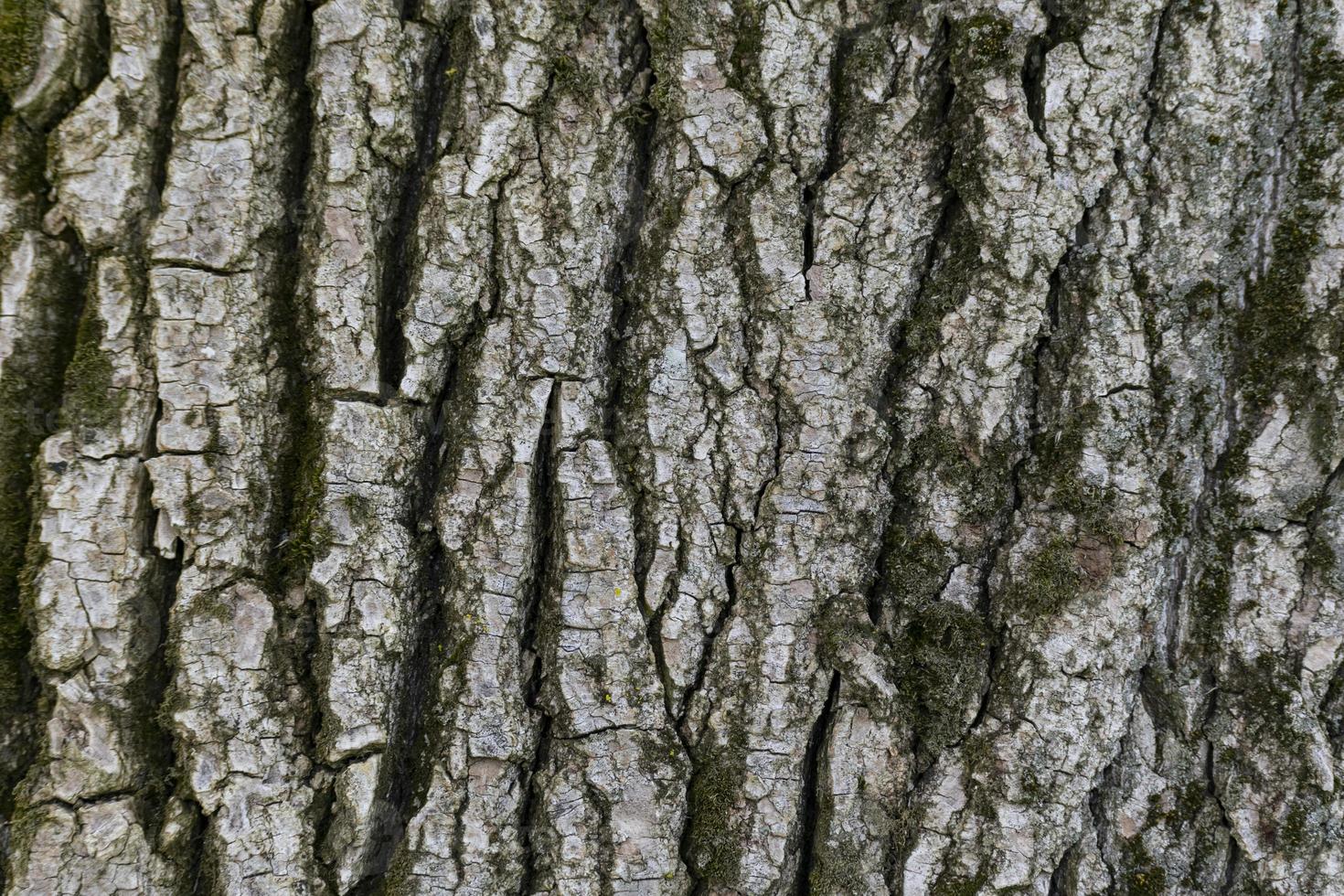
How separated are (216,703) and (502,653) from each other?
2.13 ft

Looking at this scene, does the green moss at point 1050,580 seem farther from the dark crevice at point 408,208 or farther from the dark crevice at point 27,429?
the dark crevice at point 27,429

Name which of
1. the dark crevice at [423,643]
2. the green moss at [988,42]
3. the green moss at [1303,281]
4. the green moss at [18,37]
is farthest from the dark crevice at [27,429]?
the green moss at [1303,281]

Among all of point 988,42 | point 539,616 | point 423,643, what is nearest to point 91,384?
point 423,643

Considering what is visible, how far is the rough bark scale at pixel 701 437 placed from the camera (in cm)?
176

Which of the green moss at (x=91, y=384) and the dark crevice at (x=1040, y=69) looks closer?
the green moss at (x=91, y=384)

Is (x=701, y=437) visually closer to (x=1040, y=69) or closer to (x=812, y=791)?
(x=812, y=791)

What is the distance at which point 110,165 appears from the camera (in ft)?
5.69

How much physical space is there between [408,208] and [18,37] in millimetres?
896

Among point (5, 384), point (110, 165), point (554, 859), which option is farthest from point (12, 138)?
point (554, 859)

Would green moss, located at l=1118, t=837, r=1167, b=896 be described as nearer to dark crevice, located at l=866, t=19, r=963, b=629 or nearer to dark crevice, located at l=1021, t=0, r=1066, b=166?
dark crevice, located at l=866, t=19, r=963, b=629

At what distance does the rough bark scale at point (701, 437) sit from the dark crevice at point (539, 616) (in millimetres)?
13

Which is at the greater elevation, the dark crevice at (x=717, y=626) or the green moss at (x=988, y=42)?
the green moss at (x=988, y=42)

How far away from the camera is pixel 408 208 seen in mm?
1885

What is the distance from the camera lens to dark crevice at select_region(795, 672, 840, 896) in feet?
6.20
